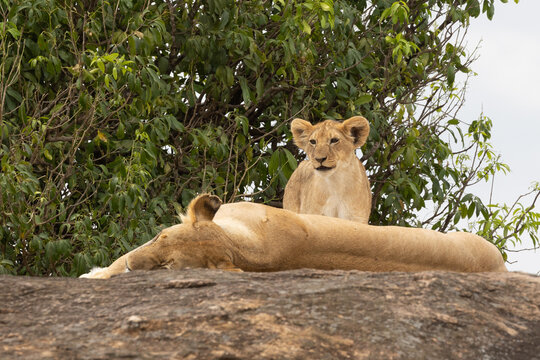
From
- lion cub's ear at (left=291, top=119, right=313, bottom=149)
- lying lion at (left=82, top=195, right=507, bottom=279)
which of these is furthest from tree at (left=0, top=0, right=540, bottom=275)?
lying lion at (left=82, top=195, right=507, bottom=279)

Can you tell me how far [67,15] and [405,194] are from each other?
156 inches

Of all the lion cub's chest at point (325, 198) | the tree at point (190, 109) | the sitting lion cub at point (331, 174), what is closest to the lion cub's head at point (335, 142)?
the sitting lion cub at point (331, 174)

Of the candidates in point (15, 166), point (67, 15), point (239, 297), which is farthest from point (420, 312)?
point (67, 15)

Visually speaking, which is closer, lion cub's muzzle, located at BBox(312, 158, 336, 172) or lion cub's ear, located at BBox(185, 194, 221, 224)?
lion cub's ear, located at BBox(185, 194, 221, 224)

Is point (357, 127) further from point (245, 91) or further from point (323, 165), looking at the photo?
point (245, 91)

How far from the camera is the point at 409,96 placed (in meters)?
10.3

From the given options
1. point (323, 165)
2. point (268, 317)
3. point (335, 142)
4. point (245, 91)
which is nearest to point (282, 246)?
point (268, 317)

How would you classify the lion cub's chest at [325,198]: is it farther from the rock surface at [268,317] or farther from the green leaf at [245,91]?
the rock surface at [268,317]

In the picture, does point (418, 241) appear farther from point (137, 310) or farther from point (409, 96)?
point (409, 96)

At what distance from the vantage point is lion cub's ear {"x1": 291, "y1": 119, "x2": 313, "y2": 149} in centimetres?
623

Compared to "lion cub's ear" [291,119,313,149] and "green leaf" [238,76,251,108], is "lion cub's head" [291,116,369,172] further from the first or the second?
"green leaf" [238,76,251,108]

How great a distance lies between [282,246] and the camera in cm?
336

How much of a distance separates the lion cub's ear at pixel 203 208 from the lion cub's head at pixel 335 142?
2851mm

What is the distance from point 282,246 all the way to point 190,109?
636cm
